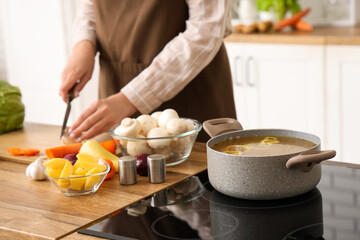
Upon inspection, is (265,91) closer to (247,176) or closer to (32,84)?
(32,84)

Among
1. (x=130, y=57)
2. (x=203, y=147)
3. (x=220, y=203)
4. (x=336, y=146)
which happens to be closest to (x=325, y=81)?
(x=336, y=146)

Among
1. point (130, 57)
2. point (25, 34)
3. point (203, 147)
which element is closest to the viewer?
point (203, 147)

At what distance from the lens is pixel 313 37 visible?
2900 millimetres

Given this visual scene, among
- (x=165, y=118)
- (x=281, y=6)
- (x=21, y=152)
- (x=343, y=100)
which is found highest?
(x=281, y=6)

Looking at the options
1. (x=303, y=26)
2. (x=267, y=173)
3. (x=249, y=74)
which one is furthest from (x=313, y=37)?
(x=267, y=173)

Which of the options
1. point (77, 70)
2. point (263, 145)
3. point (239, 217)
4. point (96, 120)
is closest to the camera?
point (239, 217)

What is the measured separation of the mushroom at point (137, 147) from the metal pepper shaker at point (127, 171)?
7 centimetres

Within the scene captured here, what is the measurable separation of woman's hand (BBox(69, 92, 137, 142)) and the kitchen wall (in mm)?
2287

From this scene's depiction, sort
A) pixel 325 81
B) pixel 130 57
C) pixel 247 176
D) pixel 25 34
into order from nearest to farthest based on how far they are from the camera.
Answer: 1. pixel 247 176
2. pixel 130 57
3. pixel 325 81
4. pixel 25 34

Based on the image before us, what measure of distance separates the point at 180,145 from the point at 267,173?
13.0 inches

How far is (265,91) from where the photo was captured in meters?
3.14

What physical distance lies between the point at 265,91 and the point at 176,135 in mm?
1926

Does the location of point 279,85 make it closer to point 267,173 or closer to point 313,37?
point 313,37

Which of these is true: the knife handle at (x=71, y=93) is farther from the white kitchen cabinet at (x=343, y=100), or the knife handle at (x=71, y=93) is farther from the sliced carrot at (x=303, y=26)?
the sliced carrot at (x=303, y=26)
